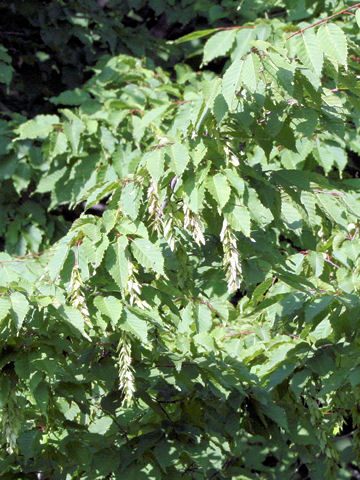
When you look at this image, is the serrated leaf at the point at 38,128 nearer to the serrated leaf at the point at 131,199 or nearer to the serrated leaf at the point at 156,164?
the serrated leaf at the point at 131,199

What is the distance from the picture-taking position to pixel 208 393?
2471 mm

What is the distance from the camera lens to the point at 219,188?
81.5 inches

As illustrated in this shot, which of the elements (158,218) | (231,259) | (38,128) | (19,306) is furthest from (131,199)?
(38,128)

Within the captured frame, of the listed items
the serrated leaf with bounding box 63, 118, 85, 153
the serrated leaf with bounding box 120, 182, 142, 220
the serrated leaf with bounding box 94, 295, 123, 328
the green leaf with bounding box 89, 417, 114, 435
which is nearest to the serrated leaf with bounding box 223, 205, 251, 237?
the serrated leaf with bounding box 120, 182, 142, 220

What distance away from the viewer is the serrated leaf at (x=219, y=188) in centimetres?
205

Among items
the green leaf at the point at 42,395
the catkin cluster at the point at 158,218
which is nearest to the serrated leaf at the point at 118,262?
the catkin cluster at the point at 158,218

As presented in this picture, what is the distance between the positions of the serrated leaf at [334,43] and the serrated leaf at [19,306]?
1194 millimetres

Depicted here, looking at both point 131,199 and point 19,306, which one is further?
point 131,199

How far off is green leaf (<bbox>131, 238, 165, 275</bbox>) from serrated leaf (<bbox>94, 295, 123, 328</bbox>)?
0.45 ft

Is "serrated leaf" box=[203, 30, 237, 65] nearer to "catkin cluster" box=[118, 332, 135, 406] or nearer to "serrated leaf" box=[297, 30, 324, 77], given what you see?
"serrated leaf" box=[297, 30, 324, 77]

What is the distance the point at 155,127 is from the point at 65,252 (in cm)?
175

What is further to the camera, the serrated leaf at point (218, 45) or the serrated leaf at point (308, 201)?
the serrated leaf at point (218, 45)

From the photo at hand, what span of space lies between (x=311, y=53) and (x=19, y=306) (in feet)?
3.82

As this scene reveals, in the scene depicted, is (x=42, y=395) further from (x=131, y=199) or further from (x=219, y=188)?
(x=219, y=188)
